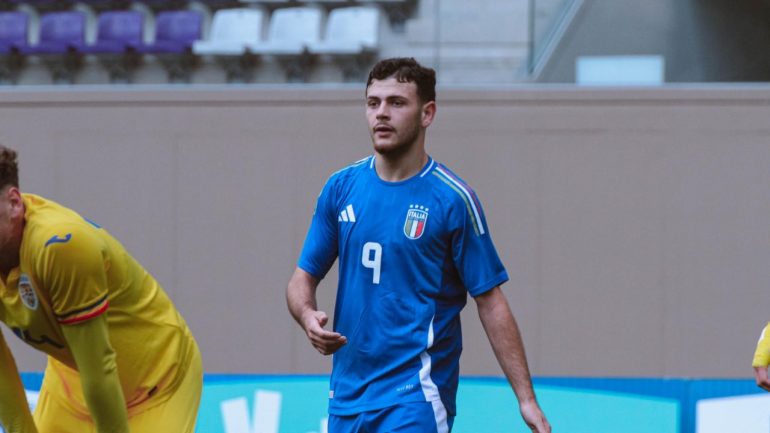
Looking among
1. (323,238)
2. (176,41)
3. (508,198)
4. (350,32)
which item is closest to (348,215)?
(323,238)

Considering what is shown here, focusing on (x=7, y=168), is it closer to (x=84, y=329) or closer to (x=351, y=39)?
(x=84, y=329)

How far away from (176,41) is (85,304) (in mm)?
8836

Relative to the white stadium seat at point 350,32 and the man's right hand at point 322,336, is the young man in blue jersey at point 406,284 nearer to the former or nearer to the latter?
the man's right hand at point 322,336

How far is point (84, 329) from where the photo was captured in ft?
8.57

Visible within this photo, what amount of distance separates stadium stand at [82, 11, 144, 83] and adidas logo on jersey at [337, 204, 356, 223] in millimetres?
7837

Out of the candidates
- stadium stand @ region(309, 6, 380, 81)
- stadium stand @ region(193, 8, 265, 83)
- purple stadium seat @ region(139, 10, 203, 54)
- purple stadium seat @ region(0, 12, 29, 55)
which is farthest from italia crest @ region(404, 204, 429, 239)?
purple stadium seat @ region(0, 12, 29, 55)

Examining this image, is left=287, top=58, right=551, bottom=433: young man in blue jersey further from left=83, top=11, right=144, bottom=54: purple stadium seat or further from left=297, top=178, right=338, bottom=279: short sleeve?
left=83, top=11, right=144, bottom=54: purple stadium seat

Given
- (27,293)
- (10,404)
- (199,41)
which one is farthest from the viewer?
(199,41)

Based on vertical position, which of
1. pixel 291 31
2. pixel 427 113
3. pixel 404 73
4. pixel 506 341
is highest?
pixel 291 31

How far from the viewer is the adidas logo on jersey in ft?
10.8

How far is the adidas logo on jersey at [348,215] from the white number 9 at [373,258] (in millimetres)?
108

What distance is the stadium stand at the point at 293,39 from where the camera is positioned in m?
10.2

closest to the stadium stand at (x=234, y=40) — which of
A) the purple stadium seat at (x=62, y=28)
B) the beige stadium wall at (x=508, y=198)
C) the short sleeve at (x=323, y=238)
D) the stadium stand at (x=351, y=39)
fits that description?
the stadium stand at (x=351, y=39)

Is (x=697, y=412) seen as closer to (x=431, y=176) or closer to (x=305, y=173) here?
(x=431, y=176)
